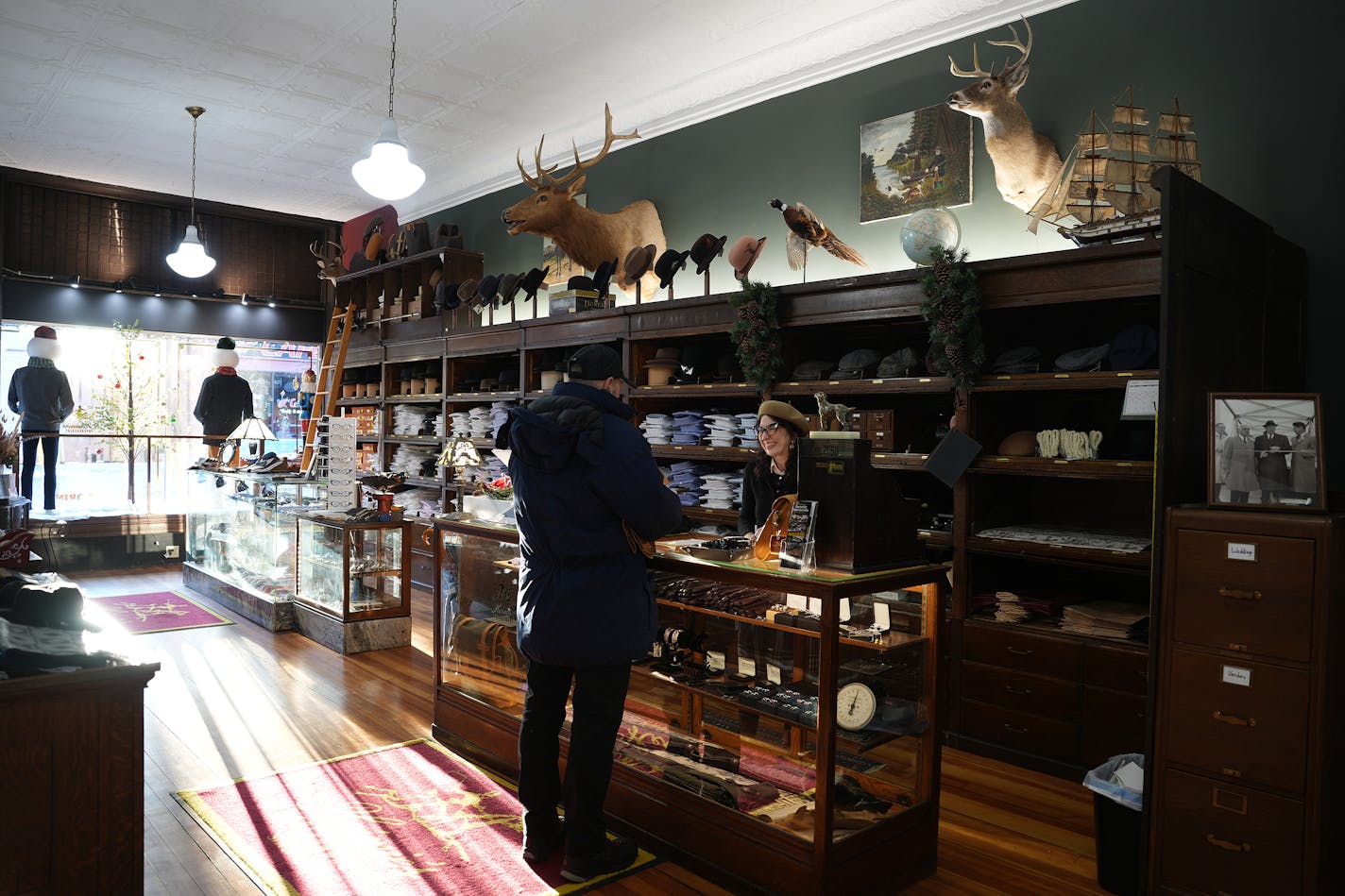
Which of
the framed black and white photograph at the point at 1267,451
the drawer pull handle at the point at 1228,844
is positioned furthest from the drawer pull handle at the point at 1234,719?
the framed black and white photograph at the point at 1267,451

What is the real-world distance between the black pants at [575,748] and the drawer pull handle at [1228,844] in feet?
6.04

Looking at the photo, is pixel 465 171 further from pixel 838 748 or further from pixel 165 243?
pixel 838 748

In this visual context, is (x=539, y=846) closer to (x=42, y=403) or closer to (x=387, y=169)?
(x=387, y=169)

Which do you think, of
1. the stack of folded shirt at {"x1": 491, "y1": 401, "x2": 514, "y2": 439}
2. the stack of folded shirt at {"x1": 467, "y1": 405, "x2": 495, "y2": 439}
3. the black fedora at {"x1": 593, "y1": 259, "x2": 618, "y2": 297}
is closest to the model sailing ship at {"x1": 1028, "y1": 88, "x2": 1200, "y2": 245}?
the black fedora at {"x1": 593, "y1": 259, "x2": 618, "y2": 297}

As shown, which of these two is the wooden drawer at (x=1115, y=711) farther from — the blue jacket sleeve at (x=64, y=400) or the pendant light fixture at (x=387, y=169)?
the blue jacket sleeve at (x=64, y=400)

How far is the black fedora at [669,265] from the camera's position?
595 centimetres

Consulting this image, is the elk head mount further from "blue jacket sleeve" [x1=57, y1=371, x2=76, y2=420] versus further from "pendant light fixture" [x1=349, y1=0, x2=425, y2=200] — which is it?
"blue jacket sleeve" [x1=57, y1=371, x2=76, y2=420]

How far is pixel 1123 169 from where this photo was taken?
3.79m

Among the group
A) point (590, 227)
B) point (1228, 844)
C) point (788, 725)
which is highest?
point (590, 227)

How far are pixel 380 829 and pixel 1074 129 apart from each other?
4569 mm

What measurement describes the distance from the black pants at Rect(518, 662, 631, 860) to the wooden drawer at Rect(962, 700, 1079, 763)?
2.11 meters

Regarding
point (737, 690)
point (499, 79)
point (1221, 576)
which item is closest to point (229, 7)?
point (499, 79)

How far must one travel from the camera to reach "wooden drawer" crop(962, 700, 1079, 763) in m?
4.03

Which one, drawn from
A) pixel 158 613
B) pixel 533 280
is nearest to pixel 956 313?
pixel 533 280
